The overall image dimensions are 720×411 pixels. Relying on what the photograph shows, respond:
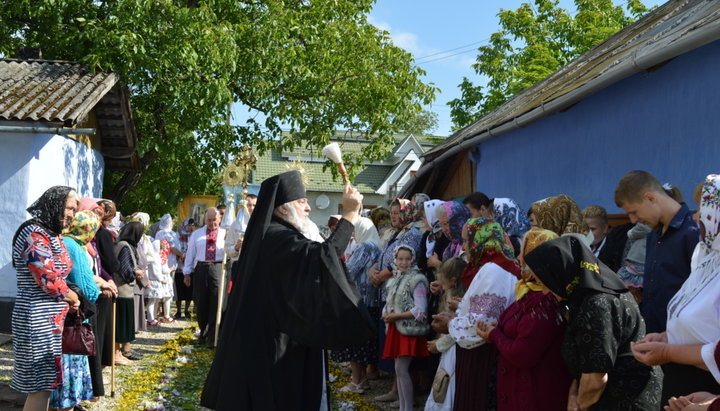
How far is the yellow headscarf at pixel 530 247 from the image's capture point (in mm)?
3799

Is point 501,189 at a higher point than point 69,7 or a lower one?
lower

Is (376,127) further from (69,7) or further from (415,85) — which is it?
(69,7)

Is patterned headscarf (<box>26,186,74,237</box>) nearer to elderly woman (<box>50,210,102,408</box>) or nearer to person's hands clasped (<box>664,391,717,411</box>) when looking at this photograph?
elderly woman (<box>50,210,102,408</box>)

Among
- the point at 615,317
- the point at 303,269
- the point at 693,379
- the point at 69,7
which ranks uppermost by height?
the point at 69,7

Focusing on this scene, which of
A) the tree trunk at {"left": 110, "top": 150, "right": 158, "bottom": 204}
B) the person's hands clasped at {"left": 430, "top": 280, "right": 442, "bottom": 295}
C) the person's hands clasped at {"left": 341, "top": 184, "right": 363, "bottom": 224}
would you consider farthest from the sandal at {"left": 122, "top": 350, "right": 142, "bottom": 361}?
the tree trunk at {"left": 110, "top": 150, "right": 158, "bottom": 204}

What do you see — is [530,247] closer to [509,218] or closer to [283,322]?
[283,322]

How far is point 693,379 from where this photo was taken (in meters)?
2.83

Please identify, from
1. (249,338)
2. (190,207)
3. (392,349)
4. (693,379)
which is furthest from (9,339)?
(190,207)

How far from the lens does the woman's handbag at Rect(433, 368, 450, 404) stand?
4836 millimetres

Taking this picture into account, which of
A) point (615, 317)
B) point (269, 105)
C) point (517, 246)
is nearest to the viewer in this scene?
point (615, 317)

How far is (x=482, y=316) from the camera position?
4.33 m

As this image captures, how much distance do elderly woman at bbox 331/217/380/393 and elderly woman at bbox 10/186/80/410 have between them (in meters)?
2.98

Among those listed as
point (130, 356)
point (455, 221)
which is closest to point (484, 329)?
point (455, 221)

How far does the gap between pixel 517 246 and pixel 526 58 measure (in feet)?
55.4
